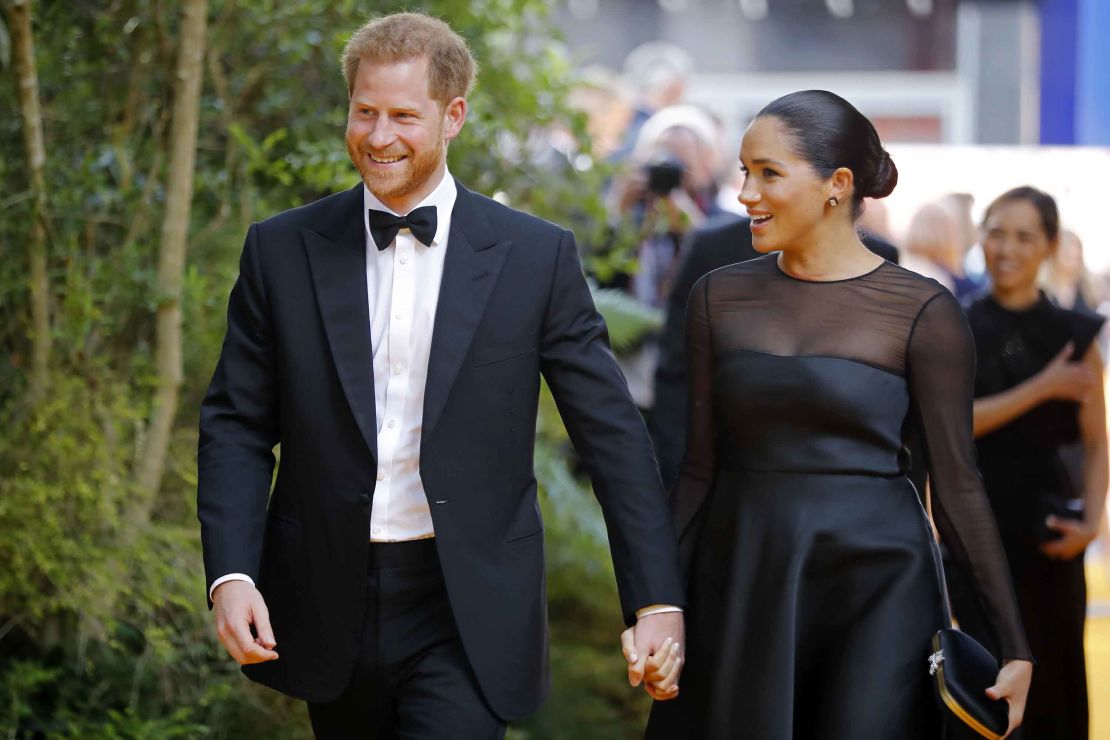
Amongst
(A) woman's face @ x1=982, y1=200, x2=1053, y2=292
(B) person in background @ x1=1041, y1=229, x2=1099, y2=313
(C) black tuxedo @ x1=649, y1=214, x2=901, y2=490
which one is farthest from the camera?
(B) person in background @ x1=1041, y1=229, x2=1099, y2=313

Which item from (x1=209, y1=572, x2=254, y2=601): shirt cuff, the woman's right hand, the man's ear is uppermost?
the man's ear

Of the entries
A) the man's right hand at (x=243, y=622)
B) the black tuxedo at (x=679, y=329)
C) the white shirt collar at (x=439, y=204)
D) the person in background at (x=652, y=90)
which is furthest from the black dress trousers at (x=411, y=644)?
the person in background at (x=652, y=90)

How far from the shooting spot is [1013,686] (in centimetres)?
307

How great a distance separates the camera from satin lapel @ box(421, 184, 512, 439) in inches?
115

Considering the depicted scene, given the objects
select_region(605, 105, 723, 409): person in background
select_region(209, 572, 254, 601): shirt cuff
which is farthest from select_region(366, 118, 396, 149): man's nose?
select_region(605, 105, 723, 409): person in background

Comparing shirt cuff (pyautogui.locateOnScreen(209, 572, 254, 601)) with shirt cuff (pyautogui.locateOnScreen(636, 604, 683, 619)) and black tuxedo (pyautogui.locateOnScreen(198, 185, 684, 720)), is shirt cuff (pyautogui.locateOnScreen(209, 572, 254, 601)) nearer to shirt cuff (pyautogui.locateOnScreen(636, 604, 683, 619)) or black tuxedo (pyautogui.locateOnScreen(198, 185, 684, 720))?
black tuxedo (pyautogui.locateOnScreen(198, 185, 684, 720))

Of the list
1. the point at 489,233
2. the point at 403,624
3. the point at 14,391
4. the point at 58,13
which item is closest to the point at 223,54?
the point at 58,13

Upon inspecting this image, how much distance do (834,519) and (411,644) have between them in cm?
85

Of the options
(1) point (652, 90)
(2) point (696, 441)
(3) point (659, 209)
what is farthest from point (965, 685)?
(1) point (652, 90)

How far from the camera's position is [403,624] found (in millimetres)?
2969

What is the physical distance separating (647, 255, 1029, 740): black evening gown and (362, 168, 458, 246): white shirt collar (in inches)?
25.2

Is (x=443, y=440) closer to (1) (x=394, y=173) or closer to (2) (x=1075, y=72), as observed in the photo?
(1) (x=394, y=173)

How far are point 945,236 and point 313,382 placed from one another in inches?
262

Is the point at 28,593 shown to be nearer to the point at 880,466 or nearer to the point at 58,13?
the point at 58,13
